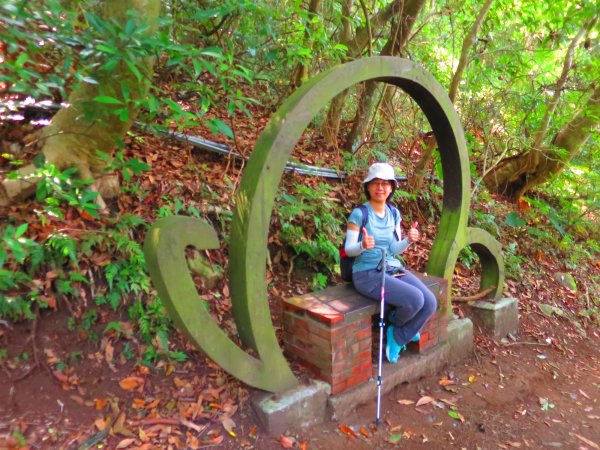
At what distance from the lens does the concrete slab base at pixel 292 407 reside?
2.81 m

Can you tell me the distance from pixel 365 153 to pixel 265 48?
2.08 m

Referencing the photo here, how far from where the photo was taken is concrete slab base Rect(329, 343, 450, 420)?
3.10 metres

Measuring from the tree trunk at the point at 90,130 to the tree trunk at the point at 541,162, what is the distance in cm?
695

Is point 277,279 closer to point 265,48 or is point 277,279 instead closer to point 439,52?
point 265,48

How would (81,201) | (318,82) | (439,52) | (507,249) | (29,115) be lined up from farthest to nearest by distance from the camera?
(439,52) < (507,249) < (29,115) < (81,201) < (318,82)

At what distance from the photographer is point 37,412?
263cm

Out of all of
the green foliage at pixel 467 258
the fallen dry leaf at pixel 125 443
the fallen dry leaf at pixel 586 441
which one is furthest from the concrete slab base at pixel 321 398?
the green foliage at pixel 467 258

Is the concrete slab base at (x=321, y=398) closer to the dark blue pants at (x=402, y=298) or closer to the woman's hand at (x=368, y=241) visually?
the dark blue pants at (x=402, y=298)

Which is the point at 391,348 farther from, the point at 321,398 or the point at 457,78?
the point at 457,78

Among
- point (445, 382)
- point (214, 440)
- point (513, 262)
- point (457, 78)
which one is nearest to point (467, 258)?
point (513, 262)

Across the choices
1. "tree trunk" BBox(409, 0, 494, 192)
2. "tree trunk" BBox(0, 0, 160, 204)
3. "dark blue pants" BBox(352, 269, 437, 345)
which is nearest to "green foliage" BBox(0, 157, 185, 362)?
"tree trunk" BBox(0, 0, 160, 204)

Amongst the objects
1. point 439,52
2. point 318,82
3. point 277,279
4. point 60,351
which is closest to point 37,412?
point 60,351

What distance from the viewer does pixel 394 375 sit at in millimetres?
3490

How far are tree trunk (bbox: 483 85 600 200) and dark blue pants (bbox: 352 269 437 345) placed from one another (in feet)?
18.1
